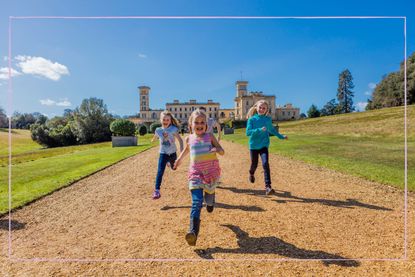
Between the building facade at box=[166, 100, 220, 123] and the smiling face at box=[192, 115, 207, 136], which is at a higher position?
the building facade at box=[166, 100, 220, 123]

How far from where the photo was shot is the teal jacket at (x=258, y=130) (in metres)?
5.88

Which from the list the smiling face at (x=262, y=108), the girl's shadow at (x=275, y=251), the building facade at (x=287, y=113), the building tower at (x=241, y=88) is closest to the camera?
the girl's shadow at (x=275, y=251)

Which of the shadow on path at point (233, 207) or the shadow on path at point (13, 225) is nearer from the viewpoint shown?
the shadow on path at point (13, 225)

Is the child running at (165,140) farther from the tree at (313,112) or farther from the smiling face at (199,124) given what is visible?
the tree at (313,112)

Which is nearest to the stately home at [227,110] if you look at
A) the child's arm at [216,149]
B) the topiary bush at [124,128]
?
the child's arm at [216,149]

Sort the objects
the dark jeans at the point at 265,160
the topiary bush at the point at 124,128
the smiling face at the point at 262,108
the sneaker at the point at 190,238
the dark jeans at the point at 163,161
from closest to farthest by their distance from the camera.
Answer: the sneaker at the point at 190,238 < the smiling face at the point at 262,108 < the dark jeans at the point at 265,160 < the dark jeans at the point at 163,161 < the topiary bush at the point at 124,128

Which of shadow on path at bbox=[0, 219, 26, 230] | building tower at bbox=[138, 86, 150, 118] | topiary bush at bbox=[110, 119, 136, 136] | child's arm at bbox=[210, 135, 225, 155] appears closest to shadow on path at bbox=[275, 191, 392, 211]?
child's arm at bbox=[210, 135, 225, 155]

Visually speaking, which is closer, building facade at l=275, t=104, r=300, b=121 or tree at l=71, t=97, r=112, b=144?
building facade at l=275, t=104, r=300, b=121

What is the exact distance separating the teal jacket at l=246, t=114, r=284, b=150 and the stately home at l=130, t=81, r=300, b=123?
2.49 feet

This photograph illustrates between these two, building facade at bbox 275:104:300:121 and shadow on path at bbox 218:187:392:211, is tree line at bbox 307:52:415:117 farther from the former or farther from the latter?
shadow on path at bbox 218:187:392:211

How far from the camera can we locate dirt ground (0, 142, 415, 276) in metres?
3.06

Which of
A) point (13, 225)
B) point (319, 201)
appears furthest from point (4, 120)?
point (319, 201)

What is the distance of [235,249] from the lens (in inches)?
137

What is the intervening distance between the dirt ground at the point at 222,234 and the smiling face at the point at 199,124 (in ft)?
5.31
